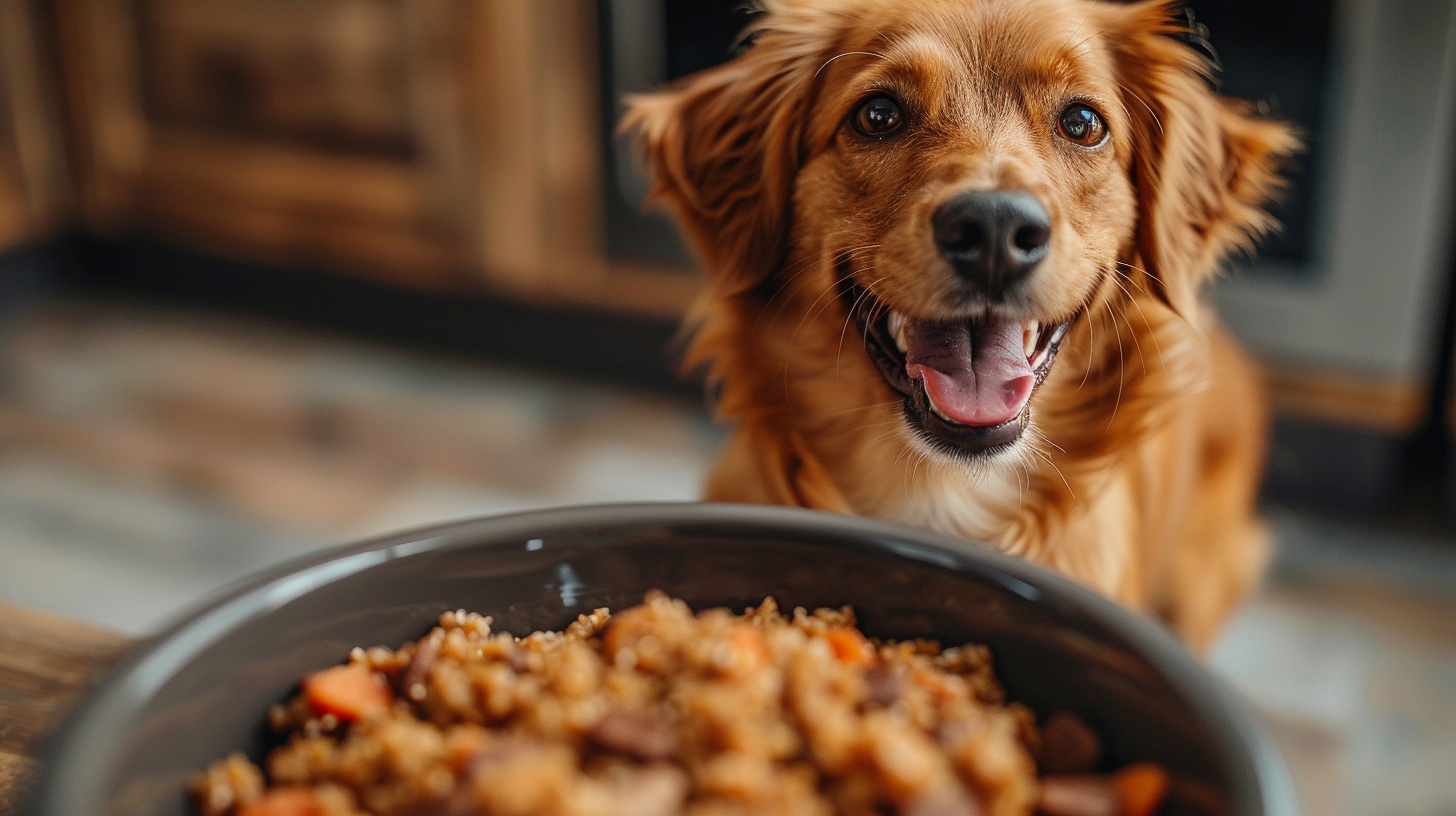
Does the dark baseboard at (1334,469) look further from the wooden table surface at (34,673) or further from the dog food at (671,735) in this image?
the wooden table surface at (34,673)

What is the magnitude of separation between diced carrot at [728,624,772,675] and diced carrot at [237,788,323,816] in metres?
0.21

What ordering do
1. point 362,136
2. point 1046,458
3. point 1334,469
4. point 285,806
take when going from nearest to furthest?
point 285,806 → point 1046,458 → point 1334,469 → point 362,136

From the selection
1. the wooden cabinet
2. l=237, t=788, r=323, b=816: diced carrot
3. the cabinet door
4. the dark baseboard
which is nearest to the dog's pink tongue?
l=237, t=788, r=323, b=816: diced carrot

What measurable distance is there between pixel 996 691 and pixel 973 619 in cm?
4

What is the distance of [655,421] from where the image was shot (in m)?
2.91

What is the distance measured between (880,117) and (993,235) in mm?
205

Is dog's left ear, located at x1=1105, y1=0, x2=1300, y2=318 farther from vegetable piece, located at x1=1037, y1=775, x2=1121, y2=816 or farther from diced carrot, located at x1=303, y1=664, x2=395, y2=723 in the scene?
diced carrot, located at x1=303, y1=664, x2=395, y2=723

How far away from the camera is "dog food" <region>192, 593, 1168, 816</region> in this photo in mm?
511

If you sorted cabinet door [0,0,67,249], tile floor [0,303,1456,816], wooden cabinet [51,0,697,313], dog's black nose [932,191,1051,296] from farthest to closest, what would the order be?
cabinet door [0,0,67,249] < wooden cabinet [51,0,697,313] < tile floor [0,303,1456,816] < dog's black nose [932,191,1051,296]

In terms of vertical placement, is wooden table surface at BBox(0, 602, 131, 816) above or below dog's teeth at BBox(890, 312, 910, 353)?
below

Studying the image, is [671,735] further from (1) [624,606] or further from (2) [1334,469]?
(2) [1334,469]

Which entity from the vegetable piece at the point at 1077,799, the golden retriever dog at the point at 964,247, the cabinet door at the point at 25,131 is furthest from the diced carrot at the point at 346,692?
the cabinet door at the point at 25,131

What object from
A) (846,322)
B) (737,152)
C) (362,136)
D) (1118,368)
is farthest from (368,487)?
(1118,368)

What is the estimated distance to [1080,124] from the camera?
1.08 m
